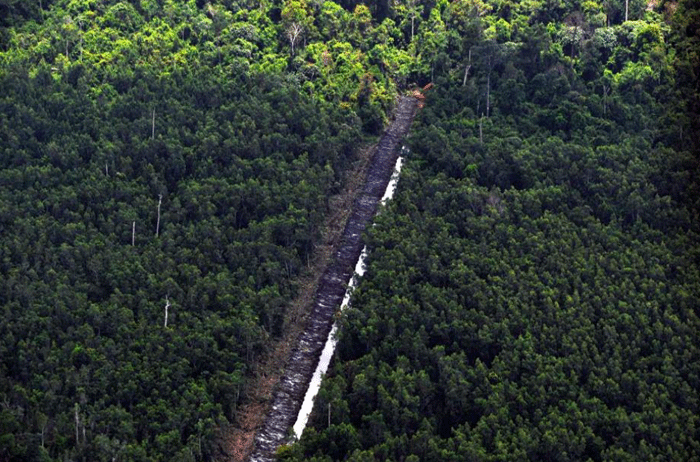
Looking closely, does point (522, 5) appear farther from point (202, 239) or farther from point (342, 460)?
point (342, 460)

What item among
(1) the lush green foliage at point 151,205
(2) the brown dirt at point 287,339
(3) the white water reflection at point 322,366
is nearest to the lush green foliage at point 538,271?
(3) the white water reflection at point 322,366

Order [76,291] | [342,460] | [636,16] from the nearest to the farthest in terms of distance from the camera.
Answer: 1. [342,460]
2. [76,291]
3. [636,16]

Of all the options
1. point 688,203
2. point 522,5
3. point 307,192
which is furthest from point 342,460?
point 522,5

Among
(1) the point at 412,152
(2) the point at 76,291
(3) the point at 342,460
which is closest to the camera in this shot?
(3) the point at 342,460

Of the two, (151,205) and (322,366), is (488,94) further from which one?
(322,366)

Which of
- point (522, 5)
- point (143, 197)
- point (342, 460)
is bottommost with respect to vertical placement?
point (342, 460)

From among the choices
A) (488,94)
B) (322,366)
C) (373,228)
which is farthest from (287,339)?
(488,94)

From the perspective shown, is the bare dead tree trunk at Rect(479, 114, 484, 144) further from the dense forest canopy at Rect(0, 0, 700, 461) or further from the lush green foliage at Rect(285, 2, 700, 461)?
the dense forest canopy at Rect(0, 0, 700, 461)

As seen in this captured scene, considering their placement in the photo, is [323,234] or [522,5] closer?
[323,234]
